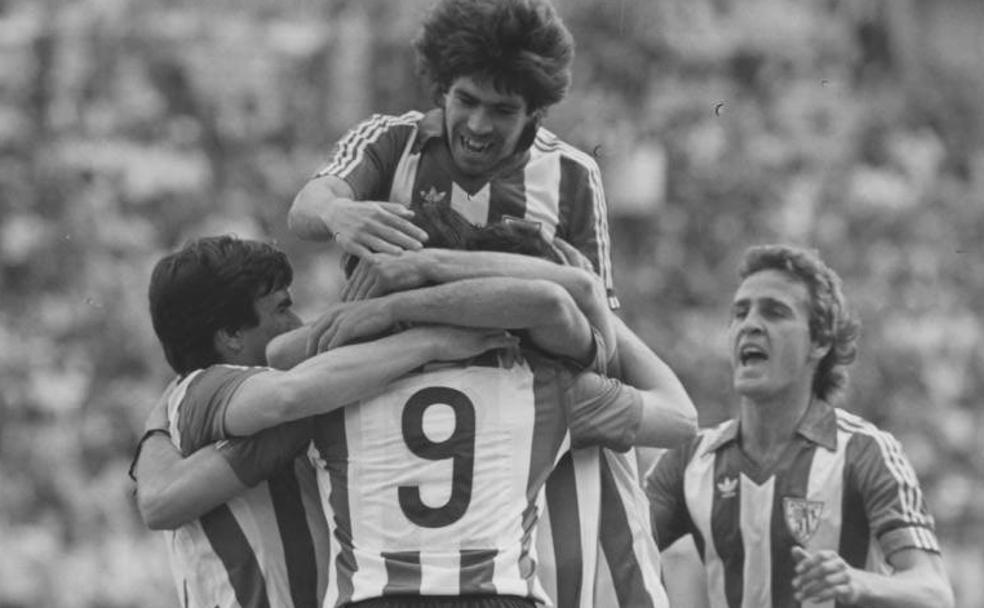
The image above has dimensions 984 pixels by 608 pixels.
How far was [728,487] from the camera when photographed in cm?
666

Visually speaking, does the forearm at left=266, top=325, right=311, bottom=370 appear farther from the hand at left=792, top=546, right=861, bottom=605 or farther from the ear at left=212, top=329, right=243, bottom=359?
the hand at left=792, top=546, right=861, bottom=605

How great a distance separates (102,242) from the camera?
41.0 ft

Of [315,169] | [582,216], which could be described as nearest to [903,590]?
[582,216]

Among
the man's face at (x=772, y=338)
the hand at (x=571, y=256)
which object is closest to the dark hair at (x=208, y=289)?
the hand at (x=571, y=256)

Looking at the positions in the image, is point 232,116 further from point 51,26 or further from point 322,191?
point 322,191

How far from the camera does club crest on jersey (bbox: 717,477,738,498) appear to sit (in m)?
6.64

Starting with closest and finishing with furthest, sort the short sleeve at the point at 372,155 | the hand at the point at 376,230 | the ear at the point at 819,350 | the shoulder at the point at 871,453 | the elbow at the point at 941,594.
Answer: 1. the hand at the point at 376,230
2. the short sleeve at the point at 372,155
3. the elbow at the point at 941,594
4. the shoulder at the point at 871,453
5. the ear at the point at 819,350

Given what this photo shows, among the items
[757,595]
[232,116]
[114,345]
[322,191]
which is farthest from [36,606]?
[322,191]

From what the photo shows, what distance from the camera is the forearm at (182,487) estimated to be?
5086 mm

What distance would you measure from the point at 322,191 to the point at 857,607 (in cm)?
190

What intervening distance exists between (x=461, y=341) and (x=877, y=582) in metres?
1.57

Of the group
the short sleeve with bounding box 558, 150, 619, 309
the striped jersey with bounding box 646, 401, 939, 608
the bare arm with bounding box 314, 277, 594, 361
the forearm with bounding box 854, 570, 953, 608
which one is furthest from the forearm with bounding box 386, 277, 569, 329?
the striped jersey with bounding box 646, 401, 939, 608

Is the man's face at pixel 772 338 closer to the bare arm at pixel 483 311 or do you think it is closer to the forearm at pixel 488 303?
the bare arm at pixel 483 311

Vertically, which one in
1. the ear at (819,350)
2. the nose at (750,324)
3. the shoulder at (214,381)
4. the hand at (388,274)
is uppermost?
the nose at (750,324)
